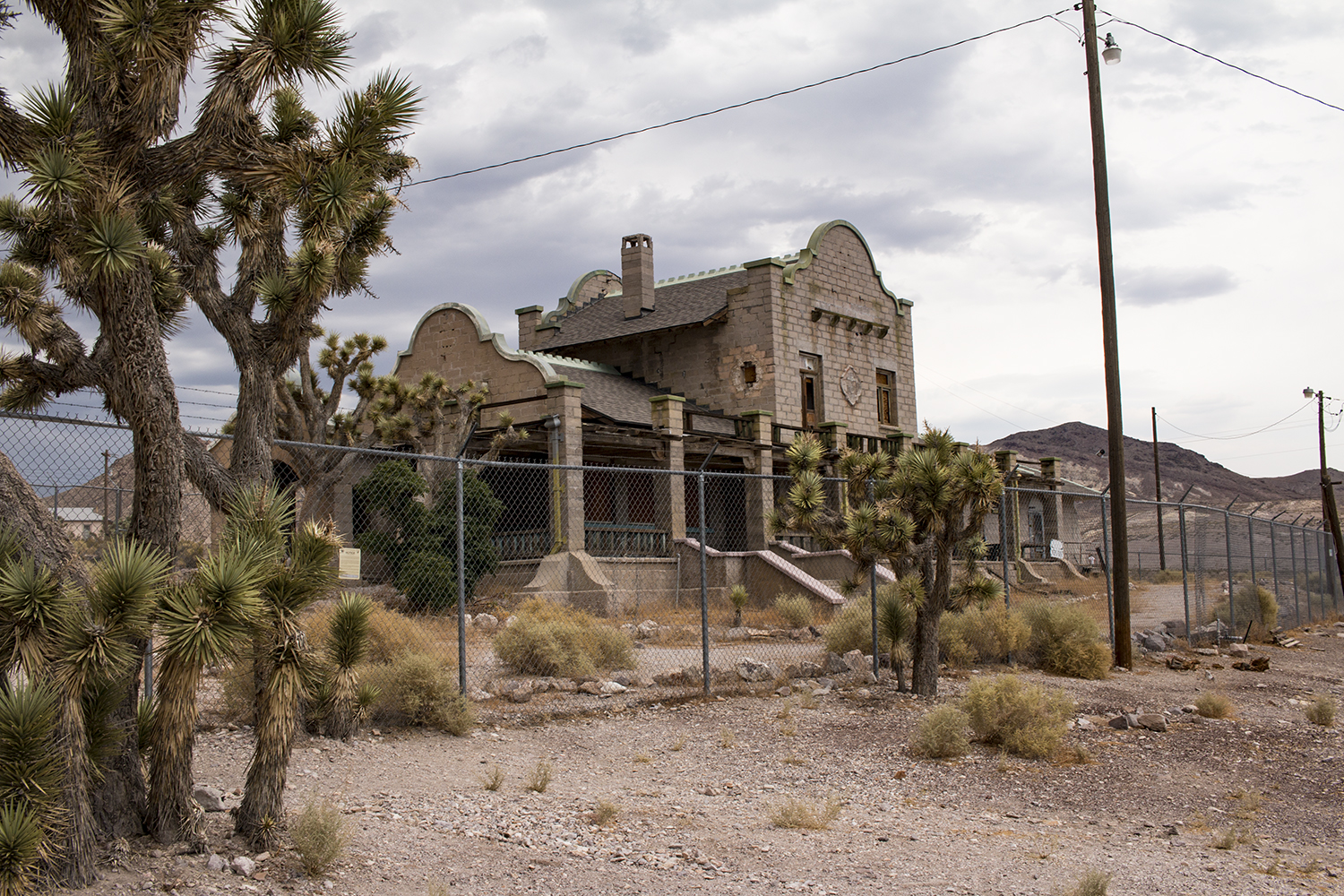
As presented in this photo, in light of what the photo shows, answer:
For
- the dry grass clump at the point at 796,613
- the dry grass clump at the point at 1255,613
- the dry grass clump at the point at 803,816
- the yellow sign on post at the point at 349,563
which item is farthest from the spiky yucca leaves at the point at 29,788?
the dry grass clump at the point at 1255,613

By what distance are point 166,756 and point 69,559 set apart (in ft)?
3.47

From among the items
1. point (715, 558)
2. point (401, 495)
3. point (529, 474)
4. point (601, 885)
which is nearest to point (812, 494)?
point (601, 885)

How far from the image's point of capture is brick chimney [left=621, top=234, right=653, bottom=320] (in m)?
32.8

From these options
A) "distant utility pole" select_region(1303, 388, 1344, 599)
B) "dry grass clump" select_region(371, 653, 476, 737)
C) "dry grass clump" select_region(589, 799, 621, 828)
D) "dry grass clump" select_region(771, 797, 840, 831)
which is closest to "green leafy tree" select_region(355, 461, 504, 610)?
"dry grass clump" select_region(371, 653, 476, 737)

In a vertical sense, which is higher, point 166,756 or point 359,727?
point 166,756

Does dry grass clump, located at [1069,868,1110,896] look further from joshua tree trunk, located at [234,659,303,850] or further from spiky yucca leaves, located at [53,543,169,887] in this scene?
spiky yucca leaves, located at [53,543,169,887]

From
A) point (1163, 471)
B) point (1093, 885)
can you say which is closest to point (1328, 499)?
point (1093, 885)

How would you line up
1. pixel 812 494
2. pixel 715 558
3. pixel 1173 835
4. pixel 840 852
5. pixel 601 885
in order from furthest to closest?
pixel 715 558, pixel 812 494, pixel 1173 835, pixel 840 852, pixel 601 885

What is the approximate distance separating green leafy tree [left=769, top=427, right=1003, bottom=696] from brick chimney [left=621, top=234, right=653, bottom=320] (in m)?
21.7

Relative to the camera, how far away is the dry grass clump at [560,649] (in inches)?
474

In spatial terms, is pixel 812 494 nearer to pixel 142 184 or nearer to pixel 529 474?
pixel 142 184

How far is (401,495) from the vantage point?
1986 cm

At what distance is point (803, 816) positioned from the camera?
265 inches

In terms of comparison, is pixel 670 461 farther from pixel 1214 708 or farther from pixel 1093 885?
pixel 1093 885
